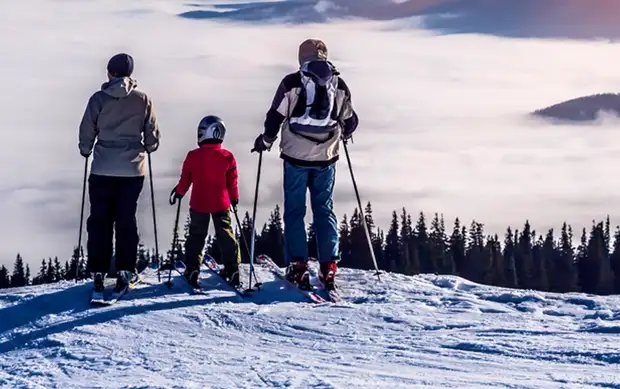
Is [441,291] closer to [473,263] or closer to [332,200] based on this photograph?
[332,200]

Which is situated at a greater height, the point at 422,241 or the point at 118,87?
the point at 118,87

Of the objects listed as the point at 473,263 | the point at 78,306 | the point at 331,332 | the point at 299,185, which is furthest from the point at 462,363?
the point at 473,263

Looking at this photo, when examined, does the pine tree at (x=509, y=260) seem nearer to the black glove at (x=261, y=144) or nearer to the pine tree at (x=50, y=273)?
the pine tree at (x=50, y=273)

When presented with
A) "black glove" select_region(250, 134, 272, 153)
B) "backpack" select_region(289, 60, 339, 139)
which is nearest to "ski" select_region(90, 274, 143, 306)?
"black glove" select_region(250, 134, 272, 153)

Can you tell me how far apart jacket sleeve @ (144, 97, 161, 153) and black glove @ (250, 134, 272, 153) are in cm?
120

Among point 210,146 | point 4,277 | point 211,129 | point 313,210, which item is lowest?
point 4,277

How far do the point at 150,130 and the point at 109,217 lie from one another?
1167 millimetres

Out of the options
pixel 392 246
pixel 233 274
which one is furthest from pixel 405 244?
pixel 233 274

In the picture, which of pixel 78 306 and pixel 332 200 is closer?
pixel 78 306

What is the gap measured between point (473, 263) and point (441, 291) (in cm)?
5642

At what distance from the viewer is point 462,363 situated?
8.27 metres

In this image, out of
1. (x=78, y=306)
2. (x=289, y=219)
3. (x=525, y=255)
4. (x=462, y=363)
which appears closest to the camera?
(x=462, y=363)

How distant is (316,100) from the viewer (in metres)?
11.3

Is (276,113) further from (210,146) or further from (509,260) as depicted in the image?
(509,260)
